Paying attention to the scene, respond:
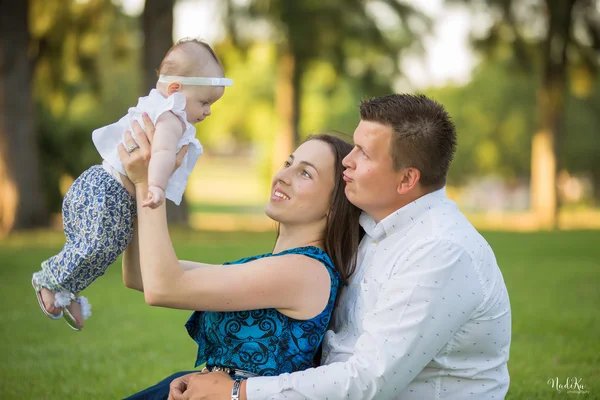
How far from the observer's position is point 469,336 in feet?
9.29

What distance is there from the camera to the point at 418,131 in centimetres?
294

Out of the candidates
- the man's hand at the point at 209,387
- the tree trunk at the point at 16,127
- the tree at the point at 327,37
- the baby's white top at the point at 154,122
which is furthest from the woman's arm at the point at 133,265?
the tree at the point at 327,37

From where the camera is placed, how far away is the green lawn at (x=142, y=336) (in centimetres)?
576

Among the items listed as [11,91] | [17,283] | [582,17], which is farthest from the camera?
→ [582,17]

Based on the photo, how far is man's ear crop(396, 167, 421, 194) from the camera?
2975mm

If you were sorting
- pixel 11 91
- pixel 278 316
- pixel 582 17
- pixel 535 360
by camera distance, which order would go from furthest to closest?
pixel 582 17 < pixel 11 91 < pixel 535 360 < pixel 278 316

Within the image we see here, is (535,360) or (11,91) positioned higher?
(11,91)

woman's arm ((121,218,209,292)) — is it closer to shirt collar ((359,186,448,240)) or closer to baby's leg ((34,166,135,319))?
baby's leg ((34,166,135,319))

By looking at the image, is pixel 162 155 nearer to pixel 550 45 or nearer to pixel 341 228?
pixel 341 228

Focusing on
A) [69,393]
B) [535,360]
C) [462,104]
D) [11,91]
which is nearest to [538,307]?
[535,360]

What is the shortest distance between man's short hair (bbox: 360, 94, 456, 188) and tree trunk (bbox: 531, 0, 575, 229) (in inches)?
855

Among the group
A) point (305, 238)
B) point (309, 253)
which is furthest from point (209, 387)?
point (305, 238)

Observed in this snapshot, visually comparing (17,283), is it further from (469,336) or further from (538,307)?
(469,336)

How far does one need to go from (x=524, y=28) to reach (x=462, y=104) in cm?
2177
